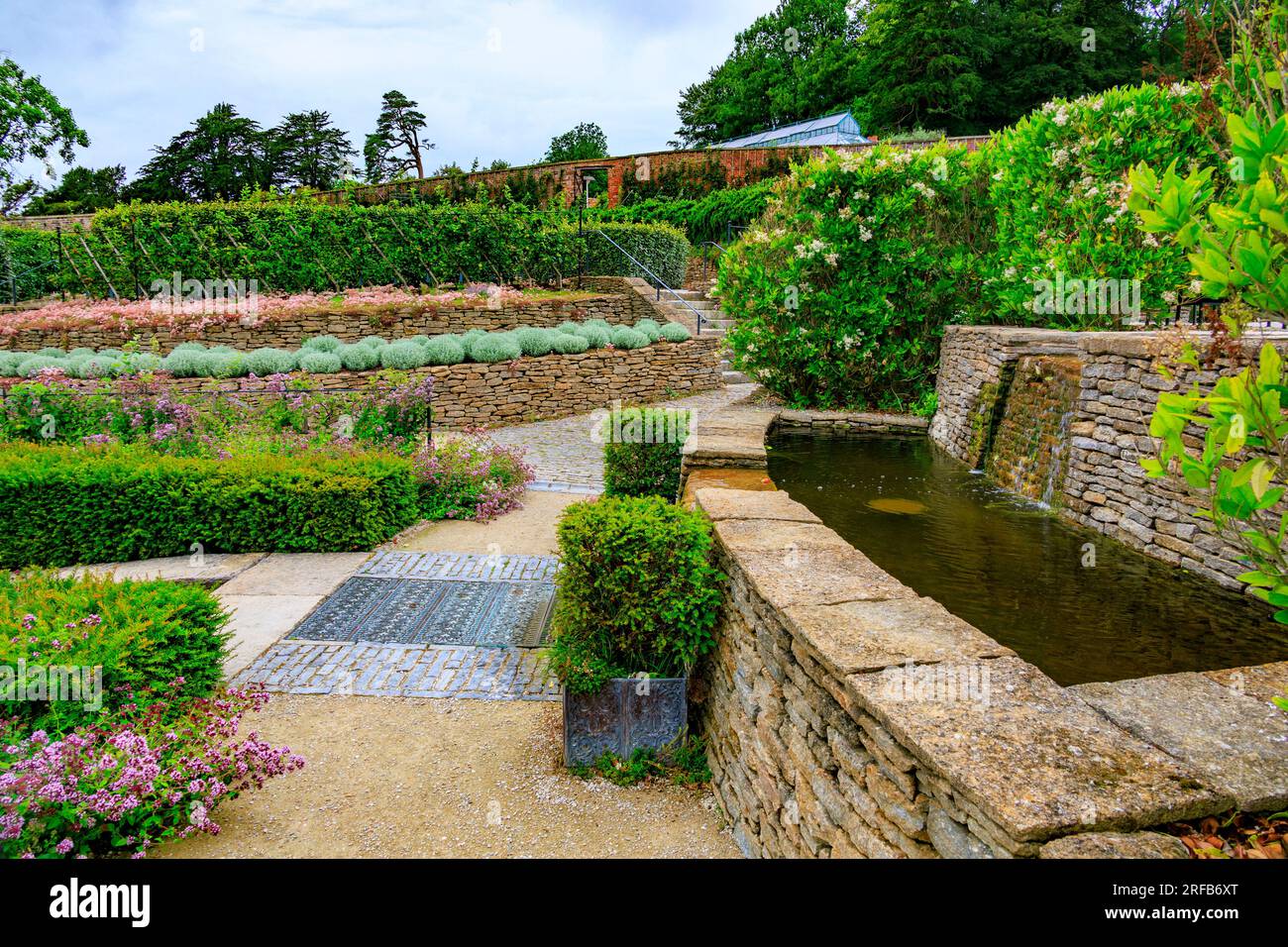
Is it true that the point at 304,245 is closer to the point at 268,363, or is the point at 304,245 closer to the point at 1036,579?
the point at 268,363

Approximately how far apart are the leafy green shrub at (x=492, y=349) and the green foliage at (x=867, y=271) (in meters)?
3.89

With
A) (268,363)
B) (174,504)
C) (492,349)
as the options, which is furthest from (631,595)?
(268,363)

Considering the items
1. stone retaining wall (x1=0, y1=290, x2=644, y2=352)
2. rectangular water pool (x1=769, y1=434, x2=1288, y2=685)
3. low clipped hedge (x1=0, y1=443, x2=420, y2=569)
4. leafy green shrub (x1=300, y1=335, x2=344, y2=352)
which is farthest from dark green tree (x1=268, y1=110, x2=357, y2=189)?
A: rectangular water pool (x1=769, y1=434, x2=1288, y2=685)

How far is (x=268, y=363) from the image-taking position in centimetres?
1128

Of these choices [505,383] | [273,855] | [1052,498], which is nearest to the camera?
[273,855]

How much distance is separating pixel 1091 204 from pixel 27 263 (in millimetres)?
25109

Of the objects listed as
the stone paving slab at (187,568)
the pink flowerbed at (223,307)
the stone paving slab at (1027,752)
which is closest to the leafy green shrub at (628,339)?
the pink flowerbed at (223,307)

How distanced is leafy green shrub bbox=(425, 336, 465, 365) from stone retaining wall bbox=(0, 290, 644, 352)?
6.81 feet

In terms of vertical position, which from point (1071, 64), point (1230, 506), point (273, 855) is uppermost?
point (1071, 64)

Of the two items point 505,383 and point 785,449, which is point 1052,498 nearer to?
point 785,449

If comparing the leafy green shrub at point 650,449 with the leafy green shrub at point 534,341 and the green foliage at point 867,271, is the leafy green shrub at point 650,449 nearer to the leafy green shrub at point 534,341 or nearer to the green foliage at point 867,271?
the green foliage at point 867,271
